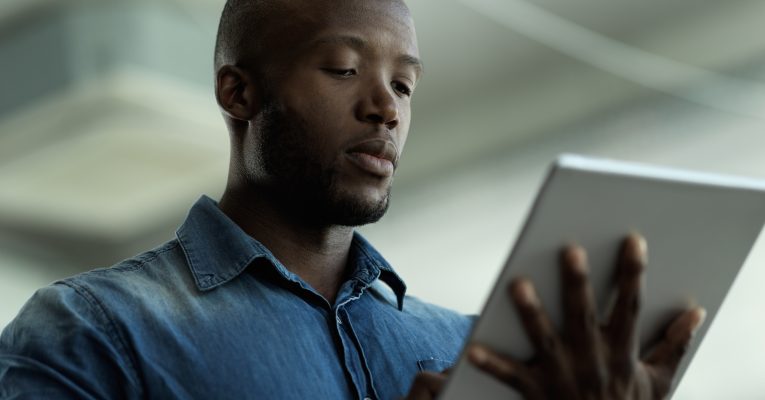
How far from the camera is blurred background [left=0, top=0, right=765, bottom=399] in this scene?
5.43m

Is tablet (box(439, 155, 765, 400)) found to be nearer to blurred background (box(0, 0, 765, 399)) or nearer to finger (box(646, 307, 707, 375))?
finger (box(646, 307, 707, 375))

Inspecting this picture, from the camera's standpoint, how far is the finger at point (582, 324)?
986mm

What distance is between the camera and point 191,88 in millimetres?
5672

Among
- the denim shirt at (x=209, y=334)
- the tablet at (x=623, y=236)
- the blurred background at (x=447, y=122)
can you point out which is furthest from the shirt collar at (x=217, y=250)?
the blurred background at (x=447, y=122)

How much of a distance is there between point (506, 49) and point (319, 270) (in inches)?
219

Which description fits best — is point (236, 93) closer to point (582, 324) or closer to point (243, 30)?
point (243, 30)

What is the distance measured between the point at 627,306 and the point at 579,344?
6cm

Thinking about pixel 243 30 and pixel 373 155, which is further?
pixel 243 30

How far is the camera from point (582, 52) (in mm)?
6578

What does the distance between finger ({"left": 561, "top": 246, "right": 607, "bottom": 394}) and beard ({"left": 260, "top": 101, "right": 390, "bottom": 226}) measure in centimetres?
44

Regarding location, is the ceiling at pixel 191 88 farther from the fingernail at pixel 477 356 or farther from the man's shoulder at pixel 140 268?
the fingernail at pixel 477 356

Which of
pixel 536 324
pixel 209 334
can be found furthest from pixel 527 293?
pixel 209 334

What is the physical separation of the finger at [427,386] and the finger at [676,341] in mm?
218

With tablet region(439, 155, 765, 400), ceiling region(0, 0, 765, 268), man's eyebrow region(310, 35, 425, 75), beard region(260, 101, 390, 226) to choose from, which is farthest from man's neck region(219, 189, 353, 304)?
ceiling region(0, 0, 765, 268)
